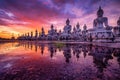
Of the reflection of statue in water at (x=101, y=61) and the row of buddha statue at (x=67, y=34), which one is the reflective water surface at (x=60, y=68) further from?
the row of buddha statue at (x=67, y=34)

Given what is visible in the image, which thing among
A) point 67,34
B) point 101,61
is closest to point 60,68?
point 101,61

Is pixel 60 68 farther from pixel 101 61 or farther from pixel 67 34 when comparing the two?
pixel 67 34

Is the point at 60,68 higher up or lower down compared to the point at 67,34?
lower down

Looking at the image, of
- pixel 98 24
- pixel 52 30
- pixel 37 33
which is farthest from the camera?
pixel 37 33

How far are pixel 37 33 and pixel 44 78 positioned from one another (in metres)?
144

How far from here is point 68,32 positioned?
99.3 meters

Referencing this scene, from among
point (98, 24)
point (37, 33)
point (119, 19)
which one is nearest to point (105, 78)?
point (98, 24)

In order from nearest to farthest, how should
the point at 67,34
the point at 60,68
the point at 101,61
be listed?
1. the point at 60,68
2. the point at 101,61
3. the point at 67,34

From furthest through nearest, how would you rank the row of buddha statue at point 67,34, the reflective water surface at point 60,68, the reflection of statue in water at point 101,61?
1. the row of buddha statue at point 67,34
2. the reflection of statue in water at point 101,61
3. the reflective water surface at point 60,68

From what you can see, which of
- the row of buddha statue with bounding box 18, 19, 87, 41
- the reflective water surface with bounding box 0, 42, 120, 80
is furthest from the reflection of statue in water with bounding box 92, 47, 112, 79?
the row of buddha statue with bounding box 18, 19, 87, 41

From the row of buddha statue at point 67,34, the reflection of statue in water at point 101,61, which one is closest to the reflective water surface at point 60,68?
the reflection of statue in water at point 101,61

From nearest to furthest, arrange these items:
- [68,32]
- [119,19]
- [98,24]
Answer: [98,24] < [119,19] < [68,32]

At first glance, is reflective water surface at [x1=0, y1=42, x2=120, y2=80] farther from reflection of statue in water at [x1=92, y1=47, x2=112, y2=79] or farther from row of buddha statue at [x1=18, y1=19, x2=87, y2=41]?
row of buddha statue at [x1=18, y1=19, x2=87, y2=41]

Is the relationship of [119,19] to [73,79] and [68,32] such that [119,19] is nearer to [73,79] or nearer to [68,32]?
[68,32]
